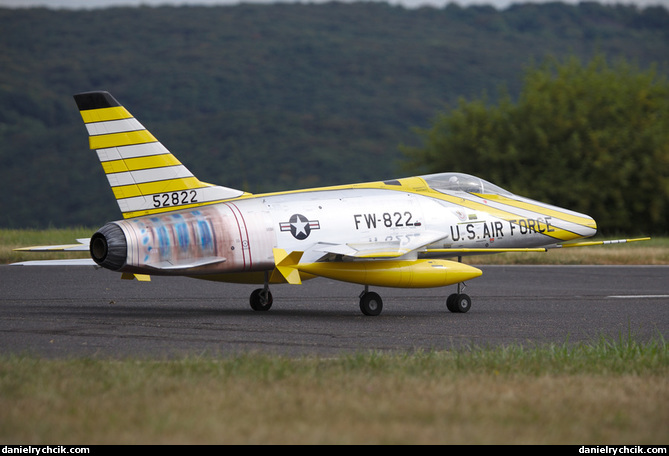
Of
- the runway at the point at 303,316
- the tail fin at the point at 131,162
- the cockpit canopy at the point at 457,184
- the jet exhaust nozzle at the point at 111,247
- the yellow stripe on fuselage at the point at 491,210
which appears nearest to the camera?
the runway at the point at 303,316

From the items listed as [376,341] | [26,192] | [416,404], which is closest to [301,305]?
[376,341]

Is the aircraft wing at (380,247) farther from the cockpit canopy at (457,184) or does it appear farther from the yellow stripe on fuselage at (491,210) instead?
the cockpit canopy at (457,184)

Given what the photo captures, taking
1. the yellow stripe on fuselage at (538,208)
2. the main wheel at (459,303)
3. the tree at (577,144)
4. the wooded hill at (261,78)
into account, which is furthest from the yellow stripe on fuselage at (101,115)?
the wooded hill at (261,78)

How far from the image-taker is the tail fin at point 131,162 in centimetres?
1464

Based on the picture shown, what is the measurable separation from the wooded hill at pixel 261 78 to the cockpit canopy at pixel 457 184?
2810 inches

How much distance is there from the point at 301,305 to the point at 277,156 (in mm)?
94474

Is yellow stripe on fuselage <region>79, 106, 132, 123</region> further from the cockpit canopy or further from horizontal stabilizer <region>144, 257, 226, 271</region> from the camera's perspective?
the cockpit canopy

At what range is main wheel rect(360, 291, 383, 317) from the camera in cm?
1482

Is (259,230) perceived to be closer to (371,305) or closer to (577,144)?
(371,305)

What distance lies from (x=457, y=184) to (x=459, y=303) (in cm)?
248

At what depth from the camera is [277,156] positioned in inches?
4345

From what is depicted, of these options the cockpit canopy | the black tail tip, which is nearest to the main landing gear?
the cockpit canopy

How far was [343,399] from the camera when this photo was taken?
7.38m

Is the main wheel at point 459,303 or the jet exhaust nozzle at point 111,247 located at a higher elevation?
the jet exhaust nozzle at point 111,247
